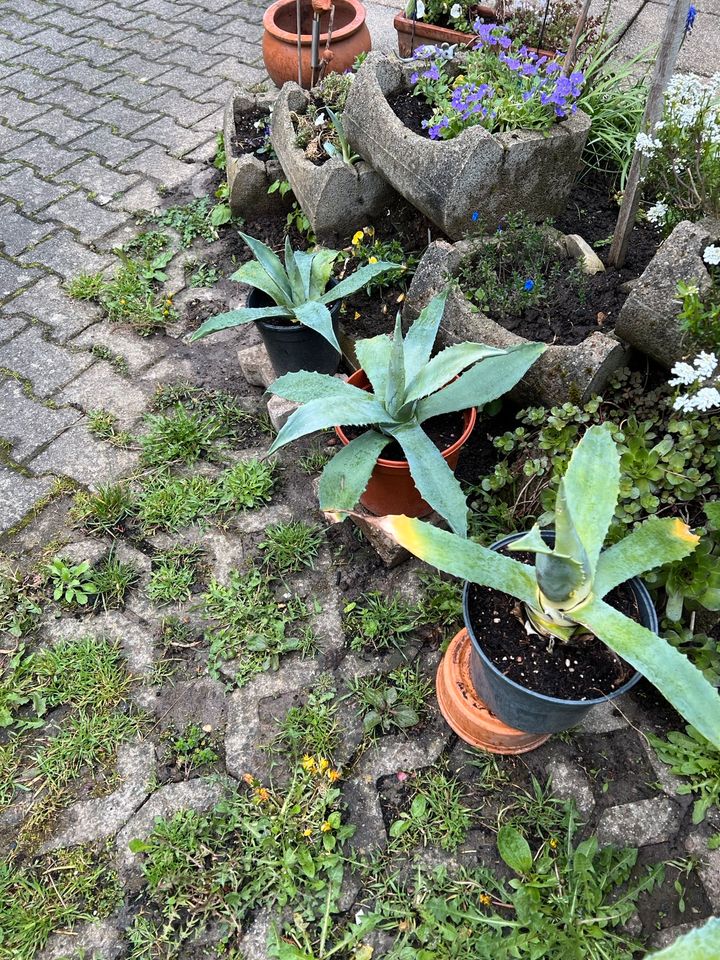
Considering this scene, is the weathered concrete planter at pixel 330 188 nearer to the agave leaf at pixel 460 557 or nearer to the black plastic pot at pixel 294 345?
the black plastic pot at pixel 294 345

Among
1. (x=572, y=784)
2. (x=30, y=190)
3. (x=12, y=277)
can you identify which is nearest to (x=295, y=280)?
(x=12, y=277)

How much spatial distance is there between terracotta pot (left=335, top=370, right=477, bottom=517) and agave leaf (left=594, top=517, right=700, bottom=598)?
2.12ft

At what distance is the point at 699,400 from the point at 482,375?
23.8 inches

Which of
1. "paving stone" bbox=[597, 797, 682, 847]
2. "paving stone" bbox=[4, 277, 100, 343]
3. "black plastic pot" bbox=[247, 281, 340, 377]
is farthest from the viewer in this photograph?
"paving stone" bbox=[4, 277, 100, 343]

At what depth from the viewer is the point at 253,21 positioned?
193 inches

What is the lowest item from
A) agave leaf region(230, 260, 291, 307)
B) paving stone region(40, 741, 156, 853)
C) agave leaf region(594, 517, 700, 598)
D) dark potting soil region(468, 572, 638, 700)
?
paving stone region(40, 741, 156, 853)

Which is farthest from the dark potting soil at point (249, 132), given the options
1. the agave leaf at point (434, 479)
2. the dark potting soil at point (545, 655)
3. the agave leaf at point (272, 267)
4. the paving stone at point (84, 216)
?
the dark potting soil at point (545, 655)

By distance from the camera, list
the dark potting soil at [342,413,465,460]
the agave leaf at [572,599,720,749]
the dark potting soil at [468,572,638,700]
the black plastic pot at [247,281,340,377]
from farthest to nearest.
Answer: the black plastic pot at [247,281,340,377] < the dark potting soil at [342,413,465,460] < the dark potting soil at [468,572,638,700] < the agave leaf at [572,599,720,749]

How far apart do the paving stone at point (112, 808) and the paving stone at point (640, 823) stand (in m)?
1.23

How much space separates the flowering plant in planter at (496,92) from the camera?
2322 millimetres

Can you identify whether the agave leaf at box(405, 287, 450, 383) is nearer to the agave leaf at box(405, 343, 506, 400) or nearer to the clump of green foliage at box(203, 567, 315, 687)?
the agave leaf at box(405, 343, 506, 400)

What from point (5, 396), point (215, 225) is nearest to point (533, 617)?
point (5, 396)

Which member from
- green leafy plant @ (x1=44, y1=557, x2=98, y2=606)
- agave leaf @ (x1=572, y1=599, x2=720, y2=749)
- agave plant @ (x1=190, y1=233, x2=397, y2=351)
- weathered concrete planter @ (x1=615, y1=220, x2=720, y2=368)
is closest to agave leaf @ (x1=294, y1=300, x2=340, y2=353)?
agave plant @ (x1=190, y1=233, x2=397, y2=351)

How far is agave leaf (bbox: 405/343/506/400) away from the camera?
1939 millimetres
